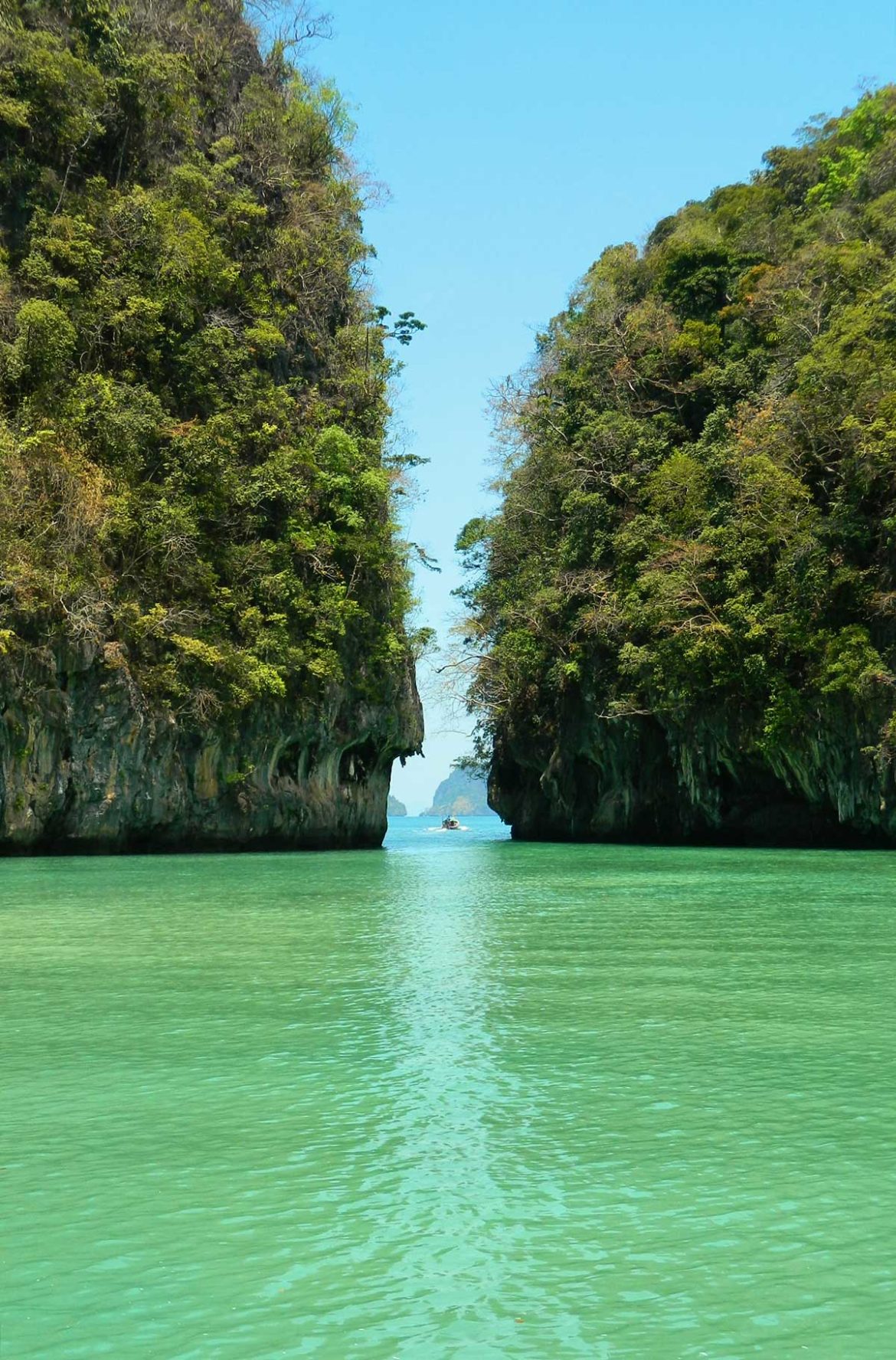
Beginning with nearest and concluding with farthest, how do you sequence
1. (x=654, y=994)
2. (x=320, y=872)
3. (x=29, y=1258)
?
(x=29, y=1258)
(x=654, y=994)
(x=320, y=872)

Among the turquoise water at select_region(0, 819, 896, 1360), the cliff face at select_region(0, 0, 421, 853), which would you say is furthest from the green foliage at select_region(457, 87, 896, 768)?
the turquoise water at select_region(0, 819, 896, 1360)

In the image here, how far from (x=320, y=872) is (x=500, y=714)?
1557 centimetres

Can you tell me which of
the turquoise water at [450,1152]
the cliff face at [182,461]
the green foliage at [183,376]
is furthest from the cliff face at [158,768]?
the turquoise water at [450,1152]

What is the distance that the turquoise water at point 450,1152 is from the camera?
3045 millimetres

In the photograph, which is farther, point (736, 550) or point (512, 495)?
point (512, 495)

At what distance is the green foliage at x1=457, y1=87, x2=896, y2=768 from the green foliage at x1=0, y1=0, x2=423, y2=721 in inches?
189

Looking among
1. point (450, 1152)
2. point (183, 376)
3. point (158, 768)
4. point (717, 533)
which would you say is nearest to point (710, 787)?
point (717, 533)

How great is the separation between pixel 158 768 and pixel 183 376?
880 cm

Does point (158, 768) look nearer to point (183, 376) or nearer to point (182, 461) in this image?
point (182, 461)

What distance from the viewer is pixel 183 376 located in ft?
88.4

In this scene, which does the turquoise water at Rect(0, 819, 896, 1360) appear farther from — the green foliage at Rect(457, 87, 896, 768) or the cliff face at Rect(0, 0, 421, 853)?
the green foliage at Rect(457, 87, 896, 768)

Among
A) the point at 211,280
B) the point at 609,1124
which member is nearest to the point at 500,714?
the point at 211,280

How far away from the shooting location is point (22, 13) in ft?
86.4

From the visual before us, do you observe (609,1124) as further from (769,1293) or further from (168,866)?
(168,866)
